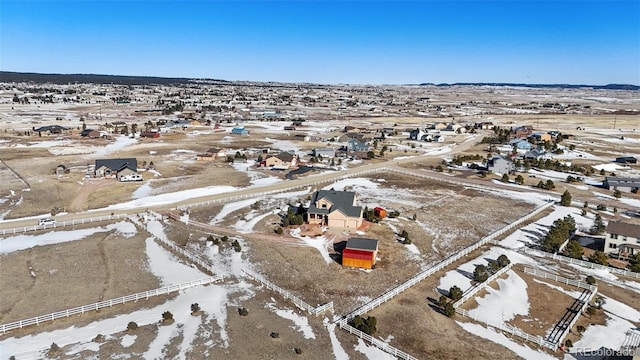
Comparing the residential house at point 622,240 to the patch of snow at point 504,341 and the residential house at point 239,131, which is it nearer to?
the patch of snow at point 504,341

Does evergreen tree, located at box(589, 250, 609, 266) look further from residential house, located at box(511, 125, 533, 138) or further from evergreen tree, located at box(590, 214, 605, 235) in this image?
residential house, located at box(511, 125, 533, 138)

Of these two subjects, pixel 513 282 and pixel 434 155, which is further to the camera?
pixel 434 155

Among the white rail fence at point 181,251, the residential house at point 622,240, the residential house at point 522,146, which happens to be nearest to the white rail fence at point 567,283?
the residential house at point 622,240

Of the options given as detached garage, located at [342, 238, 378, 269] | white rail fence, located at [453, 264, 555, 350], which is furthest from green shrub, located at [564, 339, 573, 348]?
detached garage, located at [342, 238, 378, 269]

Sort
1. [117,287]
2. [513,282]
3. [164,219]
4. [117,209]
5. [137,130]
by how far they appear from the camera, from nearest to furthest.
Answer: [117,287], [513,282], [164,219], [117,209], [137,130]

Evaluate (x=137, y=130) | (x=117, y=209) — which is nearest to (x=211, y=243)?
(x=117, y=209)

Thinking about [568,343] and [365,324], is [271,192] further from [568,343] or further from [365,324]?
[568,343]

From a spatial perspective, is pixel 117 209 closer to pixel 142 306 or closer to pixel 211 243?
pixel 211 243

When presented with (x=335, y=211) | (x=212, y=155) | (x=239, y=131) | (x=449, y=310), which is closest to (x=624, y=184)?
(x=335, y=211)
